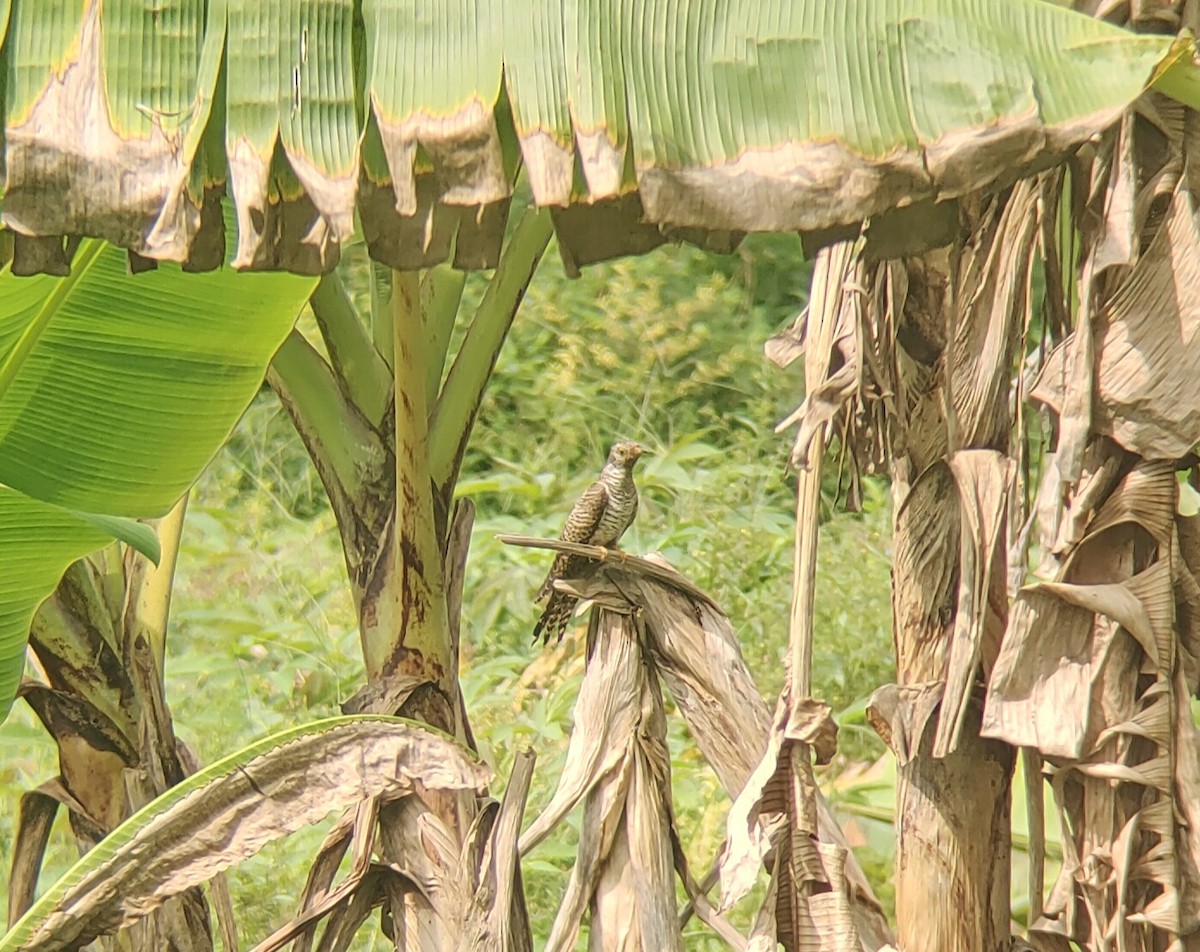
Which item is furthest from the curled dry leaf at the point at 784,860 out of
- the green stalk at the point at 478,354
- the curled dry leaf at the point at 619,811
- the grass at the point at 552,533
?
the grass at the point at 552,533

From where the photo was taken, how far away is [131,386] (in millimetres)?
1620

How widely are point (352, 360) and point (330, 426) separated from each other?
0.09m

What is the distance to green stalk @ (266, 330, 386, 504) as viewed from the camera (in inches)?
66.2

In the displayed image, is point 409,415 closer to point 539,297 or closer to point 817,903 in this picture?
point 817,903

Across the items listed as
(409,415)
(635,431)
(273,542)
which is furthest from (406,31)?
(635,431)

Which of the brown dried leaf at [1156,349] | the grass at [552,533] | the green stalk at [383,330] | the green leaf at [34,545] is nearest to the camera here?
the brown dried leaf at [1156,349]

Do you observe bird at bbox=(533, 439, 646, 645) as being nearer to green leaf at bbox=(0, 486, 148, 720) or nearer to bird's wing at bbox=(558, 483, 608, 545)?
bird's wing at bbox=(558, 483, 608, 545)

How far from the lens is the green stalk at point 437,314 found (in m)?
1.72

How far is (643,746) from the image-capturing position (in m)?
1.37

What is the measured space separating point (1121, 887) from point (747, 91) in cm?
77

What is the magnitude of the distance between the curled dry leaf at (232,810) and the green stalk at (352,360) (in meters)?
0.45

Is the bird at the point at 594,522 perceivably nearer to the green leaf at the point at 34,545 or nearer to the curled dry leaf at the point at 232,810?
the curled dry leaf at the point at 232,810

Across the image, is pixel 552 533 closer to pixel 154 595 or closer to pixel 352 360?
pixel 154 595

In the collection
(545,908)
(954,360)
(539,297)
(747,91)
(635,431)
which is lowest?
(545,908)
